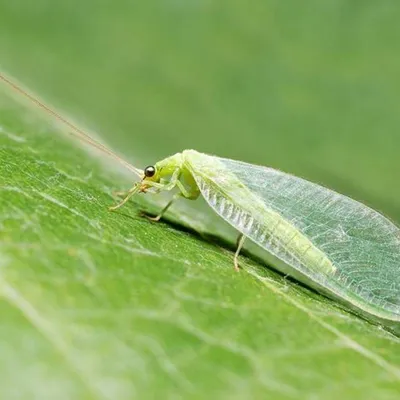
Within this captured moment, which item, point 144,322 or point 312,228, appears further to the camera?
point 312,228

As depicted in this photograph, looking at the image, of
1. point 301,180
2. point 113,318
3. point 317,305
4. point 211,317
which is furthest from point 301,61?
point 113,318

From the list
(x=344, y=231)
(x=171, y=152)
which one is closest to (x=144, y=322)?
(x=344, y=231)

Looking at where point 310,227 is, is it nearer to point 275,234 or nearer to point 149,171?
point 275,234

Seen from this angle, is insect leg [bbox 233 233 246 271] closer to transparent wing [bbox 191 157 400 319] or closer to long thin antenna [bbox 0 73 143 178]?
transparent wing [bbox 191 157 400 319]

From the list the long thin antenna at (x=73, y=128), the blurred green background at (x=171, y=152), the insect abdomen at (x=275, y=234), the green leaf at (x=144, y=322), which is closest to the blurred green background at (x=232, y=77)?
the blurred green background at (x=171, y=152)

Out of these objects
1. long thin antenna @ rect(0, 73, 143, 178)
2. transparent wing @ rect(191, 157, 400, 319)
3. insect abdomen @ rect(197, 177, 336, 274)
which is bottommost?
long thin antenna @ rect(0, 73, 143, 178)

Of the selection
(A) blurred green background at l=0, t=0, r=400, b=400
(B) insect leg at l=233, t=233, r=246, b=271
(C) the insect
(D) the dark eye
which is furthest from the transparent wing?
(D) the dark eye

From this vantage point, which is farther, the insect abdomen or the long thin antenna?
the insect abdomen
